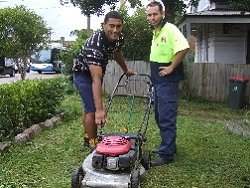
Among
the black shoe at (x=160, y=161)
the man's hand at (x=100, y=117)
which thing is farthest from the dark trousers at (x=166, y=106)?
the man's hand at (x=100, y=117)

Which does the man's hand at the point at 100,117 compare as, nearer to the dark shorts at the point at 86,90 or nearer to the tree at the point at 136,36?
the dark shorts at the point at 86,90

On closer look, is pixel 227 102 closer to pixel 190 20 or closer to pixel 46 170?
pixel 190 20

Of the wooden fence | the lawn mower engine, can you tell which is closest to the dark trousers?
the lawn mower engine

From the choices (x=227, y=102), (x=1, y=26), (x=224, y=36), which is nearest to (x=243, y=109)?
(x=227, y=102)

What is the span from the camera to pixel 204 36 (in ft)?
68.7

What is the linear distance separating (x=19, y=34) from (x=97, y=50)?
1436 centimetres

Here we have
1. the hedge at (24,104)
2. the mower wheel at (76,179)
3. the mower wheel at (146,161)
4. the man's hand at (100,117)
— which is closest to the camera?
the mower wheel at (76,179)

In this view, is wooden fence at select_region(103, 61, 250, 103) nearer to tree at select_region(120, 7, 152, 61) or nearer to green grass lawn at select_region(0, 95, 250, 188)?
tree at select_region(120, 7, 152, 61)

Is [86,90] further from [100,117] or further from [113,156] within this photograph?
[113,156]

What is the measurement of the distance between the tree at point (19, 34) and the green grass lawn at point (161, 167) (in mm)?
10406

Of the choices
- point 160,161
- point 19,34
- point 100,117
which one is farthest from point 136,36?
point 100,117

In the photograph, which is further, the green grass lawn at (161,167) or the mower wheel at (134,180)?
the green grass lawn at (161,167)

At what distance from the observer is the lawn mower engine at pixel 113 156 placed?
4531 millimetres

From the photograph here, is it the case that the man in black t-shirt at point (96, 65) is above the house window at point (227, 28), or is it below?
below
